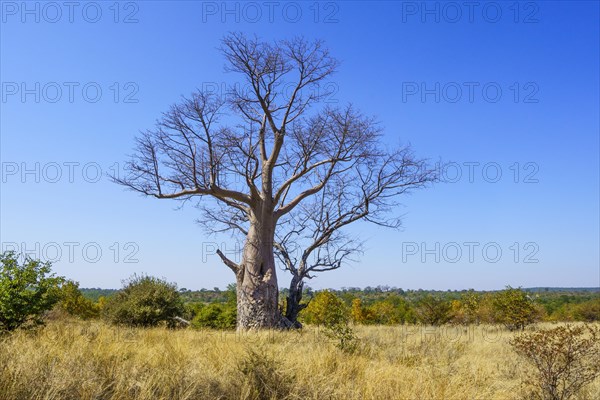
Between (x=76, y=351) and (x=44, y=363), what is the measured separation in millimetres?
697

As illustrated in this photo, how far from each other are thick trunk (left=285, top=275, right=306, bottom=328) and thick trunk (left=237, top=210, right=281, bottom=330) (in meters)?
1.97

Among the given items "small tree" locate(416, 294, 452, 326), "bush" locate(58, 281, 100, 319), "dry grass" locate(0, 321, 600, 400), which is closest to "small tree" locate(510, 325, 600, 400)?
"dry grass" locate(0, 321, 600, 400)

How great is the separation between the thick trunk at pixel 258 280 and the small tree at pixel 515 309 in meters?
9.90

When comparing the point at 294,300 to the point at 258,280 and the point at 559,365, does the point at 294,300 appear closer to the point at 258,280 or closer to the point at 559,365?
the point at 258,280

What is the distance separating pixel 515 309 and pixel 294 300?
8828 mm

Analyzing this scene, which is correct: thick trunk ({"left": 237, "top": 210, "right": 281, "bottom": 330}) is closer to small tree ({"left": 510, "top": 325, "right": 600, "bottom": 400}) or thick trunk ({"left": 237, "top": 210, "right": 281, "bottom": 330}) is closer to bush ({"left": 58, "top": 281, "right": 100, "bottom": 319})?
small tree ({"left": 510, "top": 325, "right": 600, "bottom": 400})

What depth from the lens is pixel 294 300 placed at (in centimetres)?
1418

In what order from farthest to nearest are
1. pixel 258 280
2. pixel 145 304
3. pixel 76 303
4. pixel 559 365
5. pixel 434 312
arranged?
pixel 76 303 < pixel 434 312 < pixel 145 304 < pixel 258 280 < pixel 559 365

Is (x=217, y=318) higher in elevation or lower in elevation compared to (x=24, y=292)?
→ lower

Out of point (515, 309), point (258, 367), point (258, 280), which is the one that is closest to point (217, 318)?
point (258, 280)

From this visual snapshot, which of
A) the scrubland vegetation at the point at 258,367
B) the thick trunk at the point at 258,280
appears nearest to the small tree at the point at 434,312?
Result: the thick trunk at the point at 258,280

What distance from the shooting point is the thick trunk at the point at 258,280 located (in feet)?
37.9

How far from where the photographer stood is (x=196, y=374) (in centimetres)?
461

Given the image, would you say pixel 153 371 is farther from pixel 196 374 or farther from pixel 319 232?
pixel 319 232
